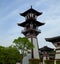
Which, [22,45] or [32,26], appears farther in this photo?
[32,26]

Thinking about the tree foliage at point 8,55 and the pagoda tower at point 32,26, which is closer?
the tree foliage at point 8,55

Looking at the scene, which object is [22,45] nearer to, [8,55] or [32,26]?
[8,55]

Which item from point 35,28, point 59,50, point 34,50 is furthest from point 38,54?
point 59,50

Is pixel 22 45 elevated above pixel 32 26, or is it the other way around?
pixel 32 26

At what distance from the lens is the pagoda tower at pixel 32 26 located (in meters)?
60.7

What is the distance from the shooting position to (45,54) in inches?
2416

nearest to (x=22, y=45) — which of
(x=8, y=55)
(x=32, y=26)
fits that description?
(x=8, y=55)

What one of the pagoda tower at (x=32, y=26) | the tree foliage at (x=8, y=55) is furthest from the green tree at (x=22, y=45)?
the pagoda tower at (x=32, y=26)

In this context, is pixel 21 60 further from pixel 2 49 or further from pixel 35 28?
pixel 35 28

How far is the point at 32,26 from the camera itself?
62.3 meters

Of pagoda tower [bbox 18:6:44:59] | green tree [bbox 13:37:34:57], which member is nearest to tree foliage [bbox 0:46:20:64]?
green tree [bbox 13:37:34:57]

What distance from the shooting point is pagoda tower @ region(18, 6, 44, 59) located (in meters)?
60.7

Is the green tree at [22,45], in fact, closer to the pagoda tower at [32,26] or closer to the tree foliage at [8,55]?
the tree foliage at [8,55]

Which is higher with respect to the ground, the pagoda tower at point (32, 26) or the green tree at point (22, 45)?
the pagoda tower at point (32, 26)
